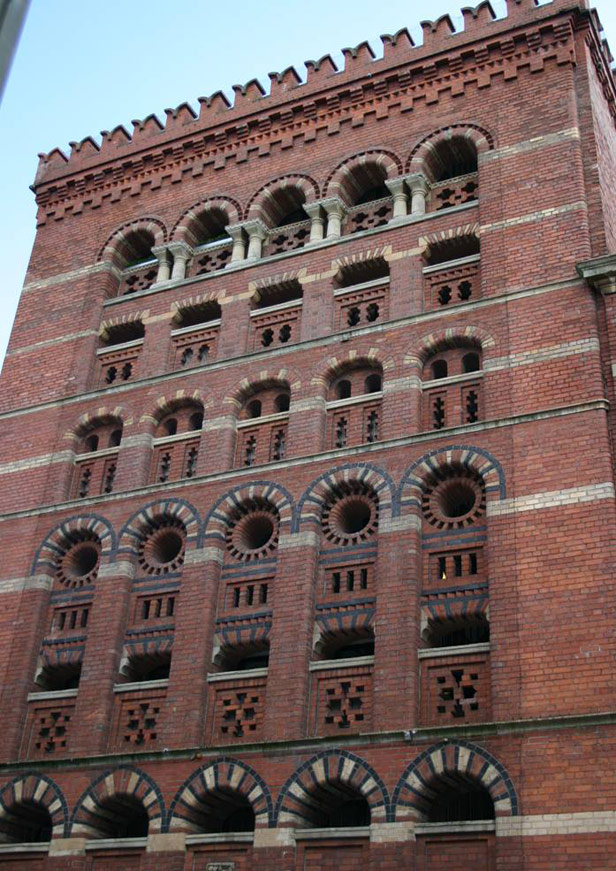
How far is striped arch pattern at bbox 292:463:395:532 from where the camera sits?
54.3ft

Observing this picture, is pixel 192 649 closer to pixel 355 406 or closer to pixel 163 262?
pixel 355 406

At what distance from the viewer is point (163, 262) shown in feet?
72.0

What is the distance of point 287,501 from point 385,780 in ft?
16.0

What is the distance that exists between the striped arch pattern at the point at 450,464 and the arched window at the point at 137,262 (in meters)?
8.31

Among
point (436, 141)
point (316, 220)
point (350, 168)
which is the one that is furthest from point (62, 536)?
point (436, 141)

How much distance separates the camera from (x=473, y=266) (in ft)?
60.3

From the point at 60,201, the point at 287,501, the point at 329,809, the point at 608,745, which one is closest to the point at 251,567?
the point at 287,501

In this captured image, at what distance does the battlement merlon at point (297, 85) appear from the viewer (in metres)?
20.3

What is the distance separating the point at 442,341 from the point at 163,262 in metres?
6.99

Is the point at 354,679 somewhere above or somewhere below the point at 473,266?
below

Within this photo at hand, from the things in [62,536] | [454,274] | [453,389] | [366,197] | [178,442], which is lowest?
[62,536]

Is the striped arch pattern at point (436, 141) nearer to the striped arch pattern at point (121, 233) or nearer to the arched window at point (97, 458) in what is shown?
the striped arch pattern at point (121, 233)

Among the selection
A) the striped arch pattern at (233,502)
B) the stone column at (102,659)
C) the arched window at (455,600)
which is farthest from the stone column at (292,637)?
the stone column at (102,659)

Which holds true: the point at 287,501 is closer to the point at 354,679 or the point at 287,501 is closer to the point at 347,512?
the point at 347,512
